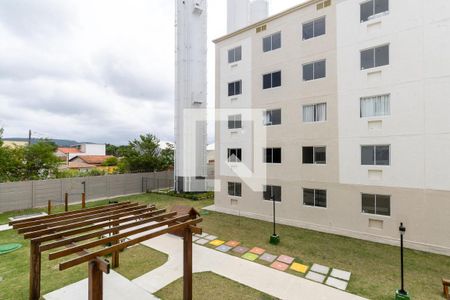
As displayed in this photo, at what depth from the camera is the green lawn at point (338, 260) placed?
7.50 metres

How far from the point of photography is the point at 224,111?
17.2 metres

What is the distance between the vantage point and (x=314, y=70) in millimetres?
13523

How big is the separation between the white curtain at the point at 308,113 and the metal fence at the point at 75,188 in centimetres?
1682

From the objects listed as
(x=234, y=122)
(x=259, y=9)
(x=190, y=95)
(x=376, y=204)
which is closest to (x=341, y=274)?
(x=376, y=204)

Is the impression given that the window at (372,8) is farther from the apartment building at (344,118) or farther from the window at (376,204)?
the window at (376,204)

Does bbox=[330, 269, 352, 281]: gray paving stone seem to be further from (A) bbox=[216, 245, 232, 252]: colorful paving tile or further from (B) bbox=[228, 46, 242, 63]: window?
(B) bbox=[228, 46, 242, 63]: window

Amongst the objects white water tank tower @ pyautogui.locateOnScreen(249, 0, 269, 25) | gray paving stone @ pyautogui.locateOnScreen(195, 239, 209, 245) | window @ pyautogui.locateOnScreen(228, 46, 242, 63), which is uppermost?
white water tank tower @ pyautogui.locateOnScreen(249, 0, 269, 25)

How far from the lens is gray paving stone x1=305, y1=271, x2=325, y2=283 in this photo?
26.0 ft

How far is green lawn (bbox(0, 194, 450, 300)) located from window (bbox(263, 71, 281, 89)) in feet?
30.4

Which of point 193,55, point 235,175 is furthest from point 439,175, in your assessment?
point 193,55

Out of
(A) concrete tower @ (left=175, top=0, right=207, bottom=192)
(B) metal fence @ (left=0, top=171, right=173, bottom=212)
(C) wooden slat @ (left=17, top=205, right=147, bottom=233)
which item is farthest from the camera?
(A) concrete tower @ (left=175, top=0, right=207, bottom=192)

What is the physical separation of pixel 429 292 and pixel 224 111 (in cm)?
1422

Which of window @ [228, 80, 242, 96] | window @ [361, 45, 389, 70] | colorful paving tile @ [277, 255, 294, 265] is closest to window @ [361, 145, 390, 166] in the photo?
window @ [361, 45, 389, 70]

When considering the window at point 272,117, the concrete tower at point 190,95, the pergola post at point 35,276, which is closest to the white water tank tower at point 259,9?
the concrete tower at point 190,95
